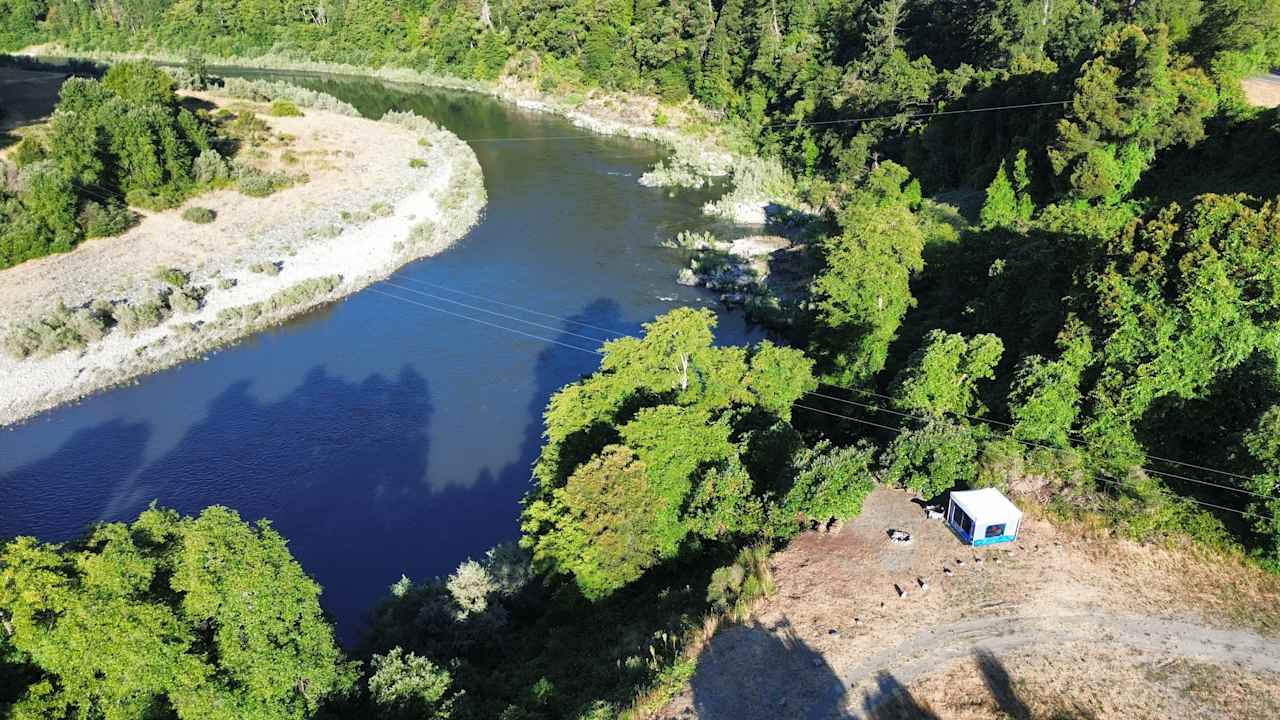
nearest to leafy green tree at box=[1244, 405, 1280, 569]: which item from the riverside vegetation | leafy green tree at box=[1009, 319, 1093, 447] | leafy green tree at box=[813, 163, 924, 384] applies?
the riverside vegetation

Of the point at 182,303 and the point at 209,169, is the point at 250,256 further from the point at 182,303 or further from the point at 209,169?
the point at 209,169

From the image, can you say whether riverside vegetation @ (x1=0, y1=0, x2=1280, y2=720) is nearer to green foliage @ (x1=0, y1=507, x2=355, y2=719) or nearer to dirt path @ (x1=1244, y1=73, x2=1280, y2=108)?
green foliage @ (x1=0, y1=507, x2=355, y2=719)

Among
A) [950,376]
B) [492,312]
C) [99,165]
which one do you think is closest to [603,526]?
[950,376]

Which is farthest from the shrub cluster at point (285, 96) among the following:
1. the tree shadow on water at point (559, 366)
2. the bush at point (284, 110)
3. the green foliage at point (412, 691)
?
the green foliage at point (412, 691)

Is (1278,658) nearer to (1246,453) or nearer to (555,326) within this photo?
(1246,453)

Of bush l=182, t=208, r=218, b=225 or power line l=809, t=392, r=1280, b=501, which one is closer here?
power line l=809, t=392, r=1280, b=501

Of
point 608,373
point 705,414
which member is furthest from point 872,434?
point 608,373
